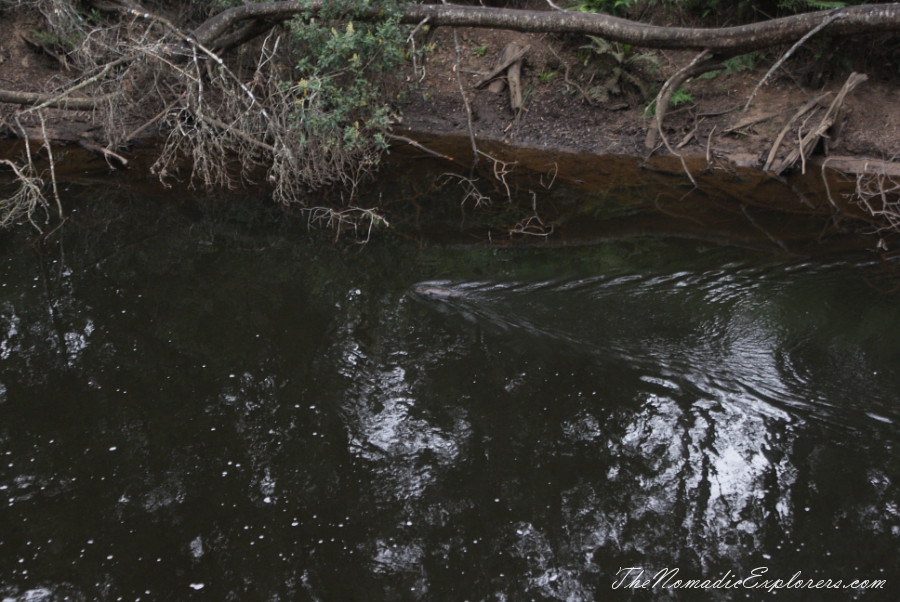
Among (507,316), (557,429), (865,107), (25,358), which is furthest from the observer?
(865,107)

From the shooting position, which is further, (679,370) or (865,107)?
(865,107)

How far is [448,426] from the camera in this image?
19.1 ft

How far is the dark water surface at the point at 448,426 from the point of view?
15.4ft

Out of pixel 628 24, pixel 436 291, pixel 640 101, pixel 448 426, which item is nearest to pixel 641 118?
pixel 640 101

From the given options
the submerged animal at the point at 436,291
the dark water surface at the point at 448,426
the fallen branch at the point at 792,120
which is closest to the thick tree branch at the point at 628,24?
the fallen branch at the point at 792,120

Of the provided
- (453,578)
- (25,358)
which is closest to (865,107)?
(453,578)

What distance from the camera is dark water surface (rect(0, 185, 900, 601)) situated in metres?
4.69

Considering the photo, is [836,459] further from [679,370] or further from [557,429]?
[557,429]

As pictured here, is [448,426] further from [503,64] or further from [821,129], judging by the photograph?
[503,64]

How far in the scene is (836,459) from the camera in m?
5.33

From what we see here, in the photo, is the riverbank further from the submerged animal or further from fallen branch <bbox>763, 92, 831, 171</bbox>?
the submerged animal

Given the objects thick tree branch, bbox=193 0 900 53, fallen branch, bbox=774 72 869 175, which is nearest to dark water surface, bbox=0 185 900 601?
thick tree branch, bbox=193 0 900 53

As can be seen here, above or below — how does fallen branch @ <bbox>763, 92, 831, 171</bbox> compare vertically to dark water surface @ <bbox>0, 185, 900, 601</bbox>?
above

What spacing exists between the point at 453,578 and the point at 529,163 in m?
7.74
